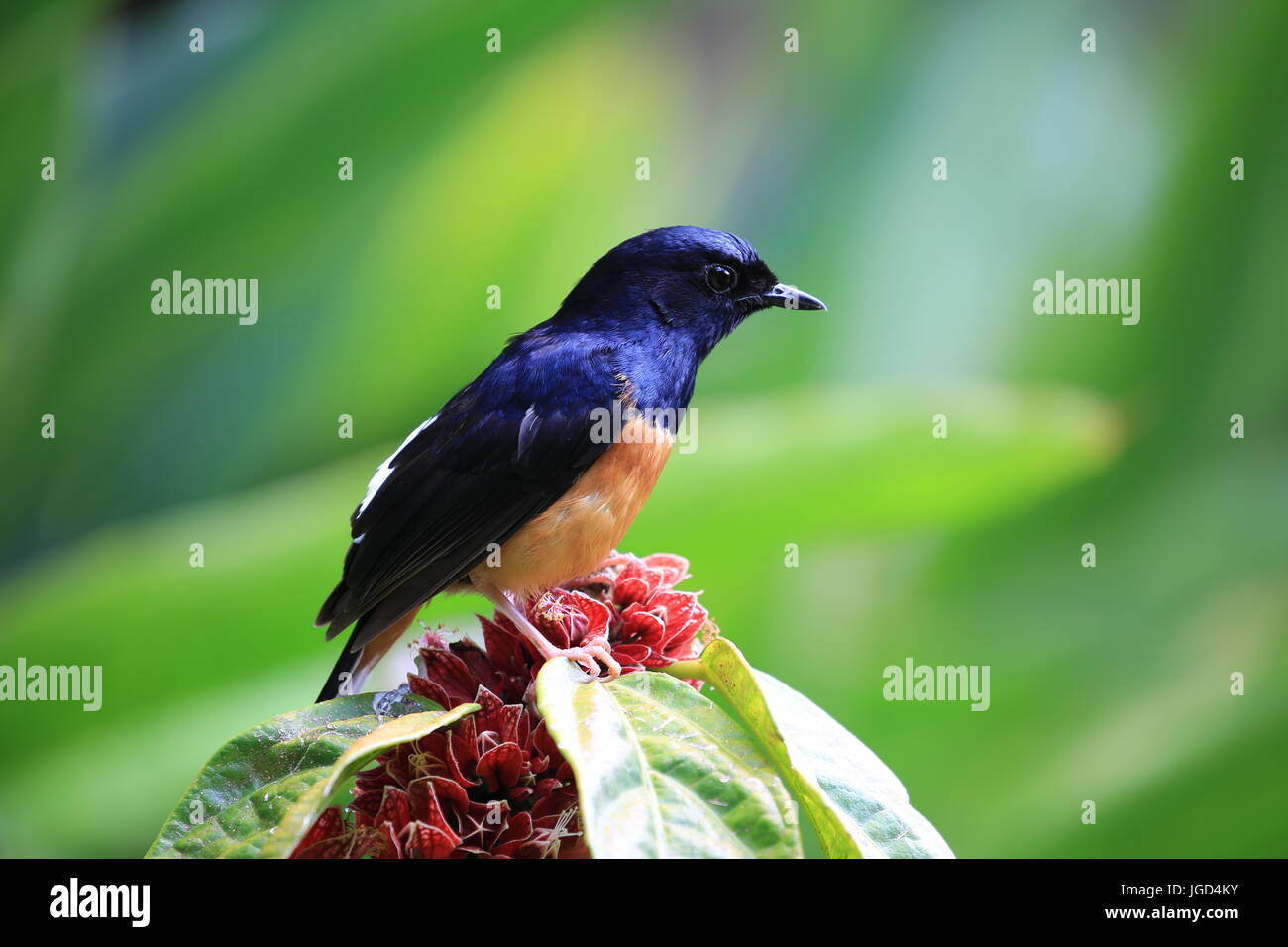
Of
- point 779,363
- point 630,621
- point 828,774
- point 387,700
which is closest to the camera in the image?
point 828,774

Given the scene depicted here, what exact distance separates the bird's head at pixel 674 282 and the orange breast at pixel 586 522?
286mm

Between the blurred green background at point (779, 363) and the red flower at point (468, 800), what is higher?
the blurred green background at point (779, 363)

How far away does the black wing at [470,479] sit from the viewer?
6.74 feet

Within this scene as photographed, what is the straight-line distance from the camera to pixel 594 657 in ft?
5.56

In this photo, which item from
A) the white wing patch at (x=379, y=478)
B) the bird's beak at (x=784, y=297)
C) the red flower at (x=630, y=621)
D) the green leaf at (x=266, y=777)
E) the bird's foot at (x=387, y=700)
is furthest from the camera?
the bird's beak at (x=784, y=297)

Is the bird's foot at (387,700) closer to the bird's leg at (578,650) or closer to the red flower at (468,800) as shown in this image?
the red flower at (468,800)

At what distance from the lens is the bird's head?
7.93 ft

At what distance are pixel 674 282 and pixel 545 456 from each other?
53cm

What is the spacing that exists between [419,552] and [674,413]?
662 millimetres

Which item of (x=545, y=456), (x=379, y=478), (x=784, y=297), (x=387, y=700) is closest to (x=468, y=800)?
(x=387, y=700)

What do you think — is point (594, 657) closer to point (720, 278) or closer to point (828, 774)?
point (828, 774)

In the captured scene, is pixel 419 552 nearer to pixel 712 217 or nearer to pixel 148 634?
pixel 148 634

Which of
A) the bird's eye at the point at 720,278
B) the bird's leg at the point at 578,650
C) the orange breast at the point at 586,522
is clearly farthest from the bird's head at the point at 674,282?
the bird's leg at the point at 578,650

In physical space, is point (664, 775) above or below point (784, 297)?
below
